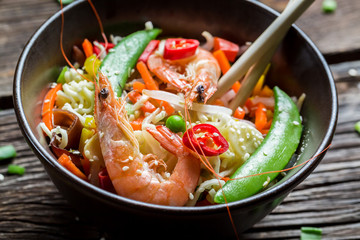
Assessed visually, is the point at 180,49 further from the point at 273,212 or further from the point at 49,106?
the point at 273,212

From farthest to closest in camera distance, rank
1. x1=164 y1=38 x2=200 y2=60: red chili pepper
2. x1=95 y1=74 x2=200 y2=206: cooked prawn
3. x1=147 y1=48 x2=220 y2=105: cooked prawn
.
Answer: x1=164 y1=38 x2=200 y2=60: red chili pepper
x1=147 y1=48 x2=220 y2=105: cooked prawn
x1=95 y1=74 x2=200 y2=206: cooked prawn

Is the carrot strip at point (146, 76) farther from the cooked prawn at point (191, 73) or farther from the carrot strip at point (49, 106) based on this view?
the carrot strip at point (49, 106)

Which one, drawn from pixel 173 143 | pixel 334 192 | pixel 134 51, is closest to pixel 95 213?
pixel 173 143

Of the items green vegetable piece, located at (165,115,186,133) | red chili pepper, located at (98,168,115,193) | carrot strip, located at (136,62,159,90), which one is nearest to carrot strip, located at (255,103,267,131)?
green vegetable piece, located at (165,115,186,133)

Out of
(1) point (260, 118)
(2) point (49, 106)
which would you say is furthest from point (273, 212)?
(2) point (49, 106)

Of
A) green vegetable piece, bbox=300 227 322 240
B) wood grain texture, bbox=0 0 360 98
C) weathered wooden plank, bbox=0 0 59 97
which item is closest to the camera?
green vegetable piece, bbox=300 227 322 240

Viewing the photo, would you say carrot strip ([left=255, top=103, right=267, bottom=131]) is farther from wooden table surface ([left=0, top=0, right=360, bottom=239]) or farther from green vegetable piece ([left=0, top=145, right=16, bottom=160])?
green vegetable piece ([left=0, top=145, right=16, bottom=160])

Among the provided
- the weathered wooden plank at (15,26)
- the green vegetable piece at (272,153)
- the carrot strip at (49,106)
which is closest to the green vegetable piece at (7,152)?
the weathered wooden plank at (15,26)
